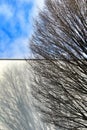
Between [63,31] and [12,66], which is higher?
[12,66]

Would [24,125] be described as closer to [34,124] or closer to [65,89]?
[34,124]

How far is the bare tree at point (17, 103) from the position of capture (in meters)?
20.0

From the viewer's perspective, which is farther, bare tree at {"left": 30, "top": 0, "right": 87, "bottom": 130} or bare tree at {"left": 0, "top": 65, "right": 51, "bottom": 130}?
bare tree at {"left": 0, "top": 65, "right": 51, "bottom": 130}

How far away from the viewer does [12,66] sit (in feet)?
69.4

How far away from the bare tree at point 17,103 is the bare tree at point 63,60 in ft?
9.99

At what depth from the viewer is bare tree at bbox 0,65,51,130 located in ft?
65.6

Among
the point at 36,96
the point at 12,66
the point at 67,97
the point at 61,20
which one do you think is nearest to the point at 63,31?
the point at 61,20

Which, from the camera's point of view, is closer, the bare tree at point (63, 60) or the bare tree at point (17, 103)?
the bare tree at point (63, 60)

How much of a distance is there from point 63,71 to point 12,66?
18.3 ft

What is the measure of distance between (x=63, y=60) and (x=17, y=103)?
5.37 metres

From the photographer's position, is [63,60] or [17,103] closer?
[63,60]

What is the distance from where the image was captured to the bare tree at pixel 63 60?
15656mm

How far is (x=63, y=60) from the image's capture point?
15984 millimetres

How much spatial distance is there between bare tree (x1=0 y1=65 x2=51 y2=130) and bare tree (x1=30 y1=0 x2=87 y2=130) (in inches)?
120
